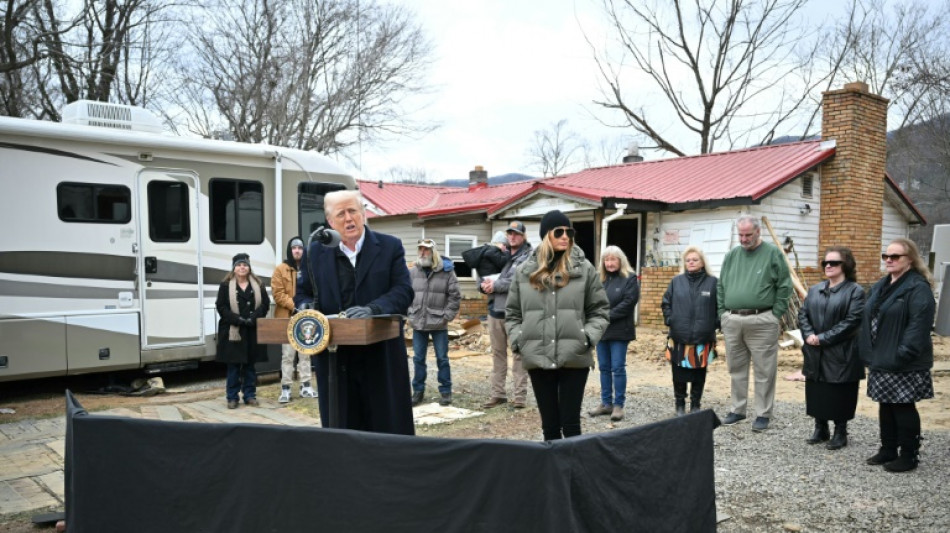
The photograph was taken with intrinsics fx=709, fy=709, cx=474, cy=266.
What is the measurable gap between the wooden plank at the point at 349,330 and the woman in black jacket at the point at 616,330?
381cm

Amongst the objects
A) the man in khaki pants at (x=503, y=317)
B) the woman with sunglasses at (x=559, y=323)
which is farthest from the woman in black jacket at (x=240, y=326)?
the woman with sunglasses at (x=559, y=323)

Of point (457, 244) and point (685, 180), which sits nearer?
point (685, 180)

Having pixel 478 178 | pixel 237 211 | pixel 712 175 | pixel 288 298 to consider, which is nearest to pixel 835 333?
pixel 288 298

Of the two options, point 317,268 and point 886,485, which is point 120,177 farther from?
point 886,485

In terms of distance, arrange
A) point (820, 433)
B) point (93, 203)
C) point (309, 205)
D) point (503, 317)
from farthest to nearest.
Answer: point (309, 205) → point (93, 203) → point (503, 317) → point (820, 433)

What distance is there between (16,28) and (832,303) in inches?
611

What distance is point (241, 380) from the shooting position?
7734 mm

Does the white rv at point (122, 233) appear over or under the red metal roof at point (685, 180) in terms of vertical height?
under

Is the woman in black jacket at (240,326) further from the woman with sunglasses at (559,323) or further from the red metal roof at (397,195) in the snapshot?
the red metal roof at (397,195)

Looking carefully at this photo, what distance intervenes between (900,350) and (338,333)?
413cm

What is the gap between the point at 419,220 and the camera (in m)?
17.3

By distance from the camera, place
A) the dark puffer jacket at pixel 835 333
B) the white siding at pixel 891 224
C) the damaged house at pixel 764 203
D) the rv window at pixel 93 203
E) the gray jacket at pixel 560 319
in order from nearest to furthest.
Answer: the gray jacket at pixel 560 319 < the dark puffer jacket at pixel 835 333 < the rv window at pixel 93 203 < the damaged house at pixel 764 203 < the white siding at pixel 891 224

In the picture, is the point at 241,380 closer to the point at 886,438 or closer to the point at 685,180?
the point at 886,438

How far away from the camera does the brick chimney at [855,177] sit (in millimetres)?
14008
